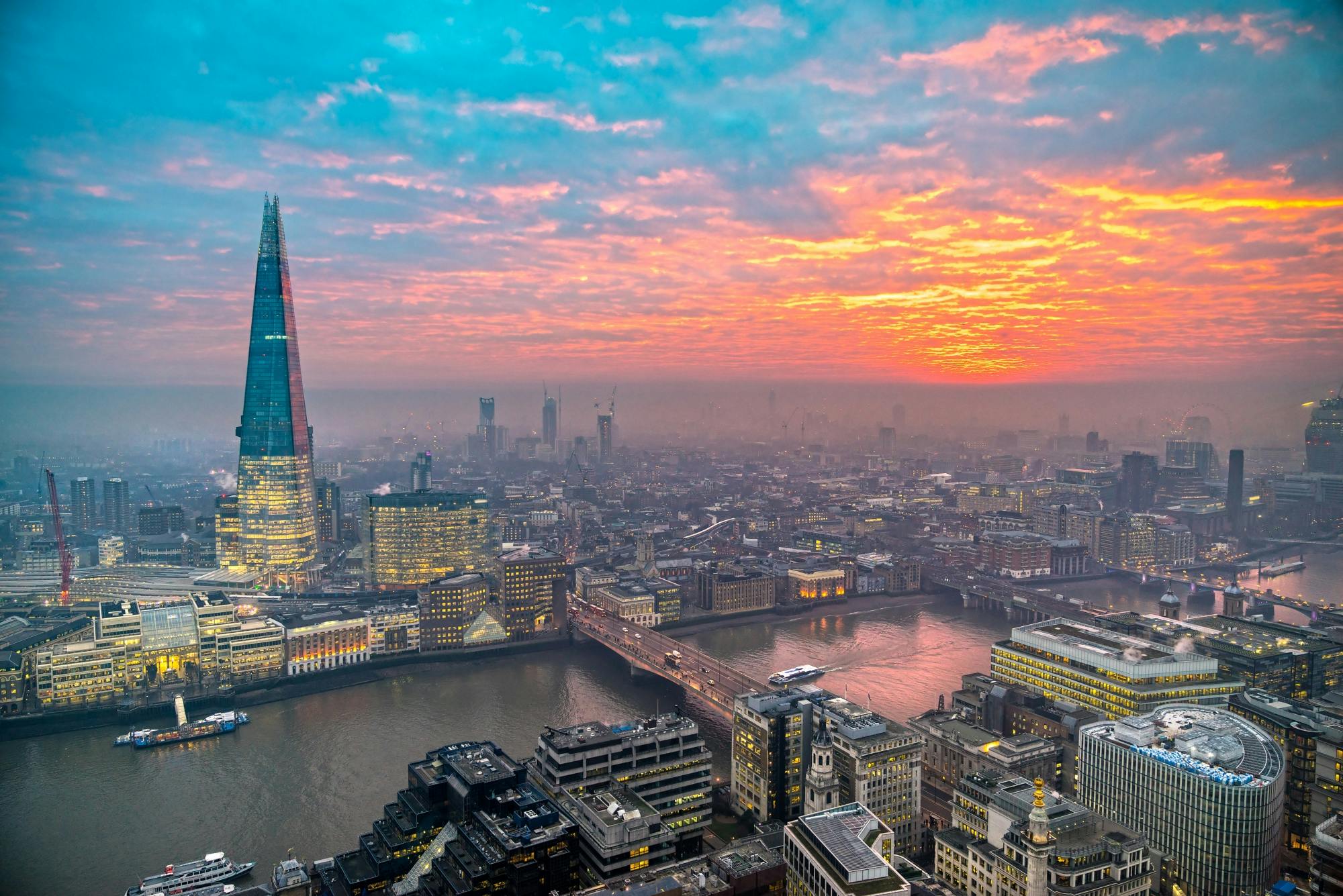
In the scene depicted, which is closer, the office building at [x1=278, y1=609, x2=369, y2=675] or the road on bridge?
the road on bridge

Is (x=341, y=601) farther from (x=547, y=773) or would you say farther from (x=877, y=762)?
(x=877, y=762)

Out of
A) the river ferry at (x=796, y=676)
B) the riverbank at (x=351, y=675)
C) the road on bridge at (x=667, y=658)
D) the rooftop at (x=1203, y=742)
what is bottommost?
the riverbank at (x=351, y=675)

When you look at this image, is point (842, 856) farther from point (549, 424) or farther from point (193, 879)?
point (549, 424)

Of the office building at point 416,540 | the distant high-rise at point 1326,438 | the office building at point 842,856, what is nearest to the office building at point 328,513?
the office building at point 416,540

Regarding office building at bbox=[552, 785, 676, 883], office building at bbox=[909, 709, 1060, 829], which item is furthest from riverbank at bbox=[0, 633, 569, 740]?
office building at bbox=[909, 709, 1060, 829]

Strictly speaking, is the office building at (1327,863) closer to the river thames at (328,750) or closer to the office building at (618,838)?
the office building at (618,838)

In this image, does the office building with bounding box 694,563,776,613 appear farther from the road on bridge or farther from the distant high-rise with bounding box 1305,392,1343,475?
the distant high-rise with bounding box 1305,392,1343,475
